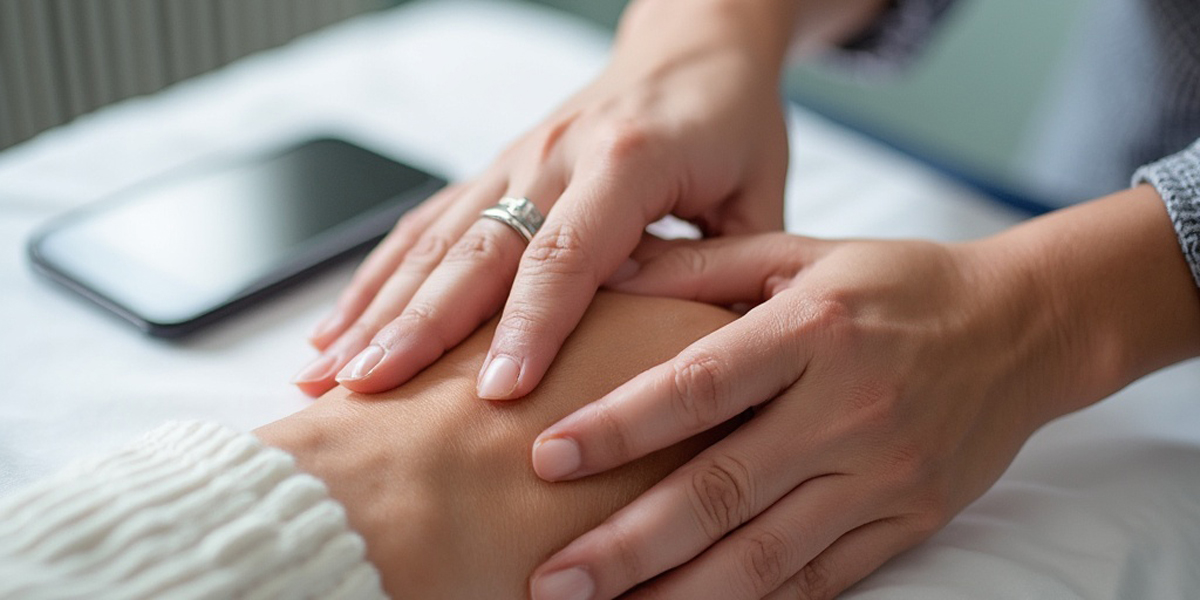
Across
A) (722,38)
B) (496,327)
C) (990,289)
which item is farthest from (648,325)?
(722,38)

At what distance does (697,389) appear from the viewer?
0.58 meters

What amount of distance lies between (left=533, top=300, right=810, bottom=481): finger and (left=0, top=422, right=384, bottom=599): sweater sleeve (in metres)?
0.13

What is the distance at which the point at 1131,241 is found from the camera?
690 mm

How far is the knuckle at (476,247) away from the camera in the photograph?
0.70 metres

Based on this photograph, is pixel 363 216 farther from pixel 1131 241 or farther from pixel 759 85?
pixel 1131 241

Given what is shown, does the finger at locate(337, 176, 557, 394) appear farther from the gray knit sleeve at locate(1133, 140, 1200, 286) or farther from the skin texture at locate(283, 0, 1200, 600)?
the gray knit sleeve at locate(1133, 140, 1200, 286)

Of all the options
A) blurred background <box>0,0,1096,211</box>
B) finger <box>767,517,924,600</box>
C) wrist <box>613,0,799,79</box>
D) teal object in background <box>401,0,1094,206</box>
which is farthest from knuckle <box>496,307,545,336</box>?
teal object in background <box>401,0,1094,206</box>

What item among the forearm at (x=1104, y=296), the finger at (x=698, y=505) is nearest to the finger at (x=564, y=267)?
the finger at (x=698, y=505)

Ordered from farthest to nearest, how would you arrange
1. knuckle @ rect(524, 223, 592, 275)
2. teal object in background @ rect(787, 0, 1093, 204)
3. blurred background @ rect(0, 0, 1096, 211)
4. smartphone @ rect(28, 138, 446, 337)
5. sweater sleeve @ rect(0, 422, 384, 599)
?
1. teal object in background @ rect(787, 0, 1093, 204)
2. blurred background @ rect(0, 0, 1096, 211)
3. smartphone @ rect(28, 138, 446, 337)
4. knuckle @ rect(524, 223, 592, 275)
5. sweater sleeve @ rect(0, 422, 384, 599)

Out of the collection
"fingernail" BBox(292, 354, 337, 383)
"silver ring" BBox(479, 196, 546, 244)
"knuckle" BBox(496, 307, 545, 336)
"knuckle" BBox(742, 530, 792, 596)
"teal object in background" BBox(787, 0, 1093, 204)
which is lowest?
"teal object in background" BBox(787, 0, 1093, 204)

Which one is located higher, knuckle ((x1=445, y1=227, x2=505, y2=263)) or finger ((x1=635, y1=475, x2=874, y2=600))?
knuckle ((x1=445, y1=227, x2=505, y2=263))

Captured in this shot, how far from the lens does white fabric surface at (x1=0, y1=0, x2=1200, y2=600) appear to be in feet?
2.12

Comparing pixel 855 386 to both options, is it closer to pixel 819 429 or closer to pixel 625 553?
pixel 819 429

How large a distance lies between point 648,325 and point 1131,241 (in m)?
0.32
